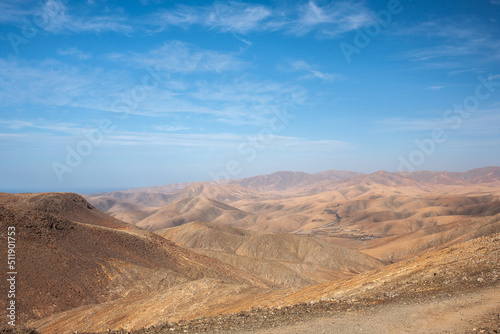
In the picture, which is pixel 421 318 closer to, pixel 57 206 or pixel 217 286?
pixel 217 286

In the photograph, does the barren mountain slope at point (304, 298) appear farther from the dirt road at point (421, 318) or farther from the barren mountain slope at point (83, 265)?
the barren mountain slope at point (83, 265)

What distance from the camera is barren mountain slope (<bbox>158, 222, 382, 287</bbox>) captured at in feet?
215

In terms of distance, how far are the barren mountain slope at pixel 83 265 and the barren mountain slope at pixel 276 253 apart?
13.7 metres

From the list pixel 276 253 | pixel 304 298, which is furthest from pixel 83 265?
pixel 276 253

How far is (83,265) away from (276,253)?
58012 millimetres

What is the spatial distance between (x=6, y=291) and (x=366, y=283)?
28553 mm

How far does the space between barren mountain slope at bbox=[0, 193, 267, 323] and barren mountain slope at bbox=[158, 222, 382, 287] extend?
13.7 m

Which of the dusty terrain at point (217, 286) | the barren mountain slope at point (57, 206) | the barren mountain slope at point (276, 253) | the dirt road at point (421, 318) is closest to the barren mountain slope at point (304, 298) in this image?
the dusty terrain at point (217, 286)

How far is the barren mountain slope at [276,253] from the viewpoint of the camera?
215 feet

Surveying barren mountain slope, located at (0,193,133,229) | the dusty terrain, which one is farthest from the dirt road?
barren mountain slope, located at (0,193,133,229)

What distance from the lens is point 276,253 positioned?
8625 centimetres

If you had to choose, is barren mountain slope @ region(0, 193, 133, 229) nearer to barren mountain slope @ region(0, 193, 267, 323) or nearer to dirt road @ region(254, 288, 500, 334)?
barren mountain slope @ region(0, 193, 267, 323)

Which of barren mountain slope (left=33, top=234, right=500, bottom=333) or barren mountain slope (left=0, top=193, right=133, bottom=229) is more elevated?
barren mountain slope (left=0, top=193, right=133, bottom=229)

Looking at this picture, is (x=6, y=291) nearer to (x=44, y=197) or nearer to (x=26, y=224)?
(x=26, y=224)
